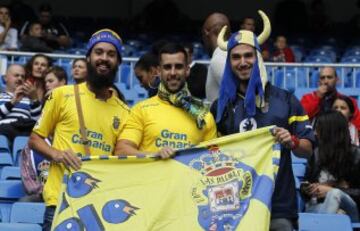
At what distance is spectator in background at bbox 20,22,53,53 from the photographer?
12883 mm

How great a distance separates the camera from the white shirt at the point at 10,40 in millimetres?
13258

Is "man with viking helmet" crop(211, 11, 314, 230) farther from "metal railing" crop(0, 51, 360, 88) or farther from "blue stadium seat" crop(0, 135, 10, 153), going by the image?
"metal railing" crop(0, 51, 360, 88)

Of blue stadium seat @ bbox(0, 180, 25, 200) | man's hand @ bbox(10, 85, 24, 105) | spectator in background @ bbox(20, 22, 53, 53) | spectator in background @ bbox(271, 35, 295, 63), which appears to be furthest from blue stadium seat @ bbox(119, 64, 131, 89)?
blue stadium seat @ bbox(0, 180, 25, 200)

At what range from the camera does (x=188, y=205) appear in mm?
5691

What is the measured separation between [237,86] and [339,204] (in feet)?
5.79

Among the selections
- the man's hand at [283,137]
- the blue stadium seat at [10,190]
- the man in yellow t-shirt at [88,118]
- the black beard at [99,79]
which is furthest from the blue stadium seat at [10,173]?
the man's hand at [283,137]

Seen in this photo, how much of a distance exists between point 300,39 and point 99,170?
10589 millimetres

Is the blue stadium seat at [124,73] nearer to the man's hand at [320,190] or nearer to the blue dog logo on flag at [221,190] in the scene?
the man's hand at [320,190]

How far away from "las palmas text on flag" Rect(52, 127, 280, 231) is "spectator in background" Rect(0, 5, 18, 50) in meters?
7.65

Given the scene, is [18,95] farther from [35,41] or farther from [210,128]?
[35,41]

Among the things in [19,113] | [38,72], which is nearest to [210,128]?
[19,113]

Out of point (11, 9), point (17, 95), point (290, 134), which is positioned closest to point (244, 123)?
point (290, 134)

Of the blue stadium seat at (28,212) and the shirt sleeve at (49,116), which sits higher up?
the shirt sleeve at (49,116)

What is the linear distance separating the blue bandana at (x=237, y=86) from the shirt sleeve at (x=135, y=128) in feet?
1.48
